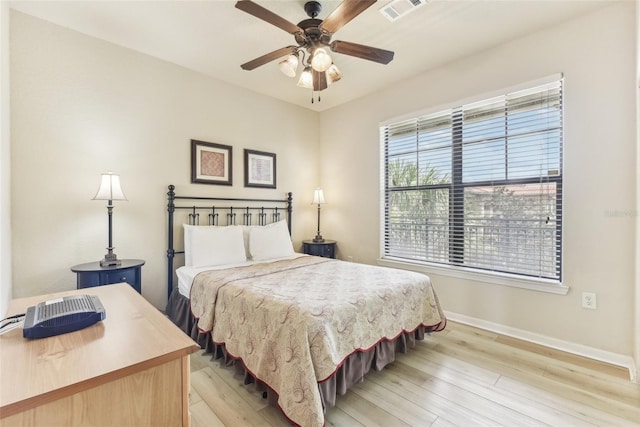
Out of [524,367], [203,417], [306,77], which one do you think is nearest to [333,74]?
[306,77]

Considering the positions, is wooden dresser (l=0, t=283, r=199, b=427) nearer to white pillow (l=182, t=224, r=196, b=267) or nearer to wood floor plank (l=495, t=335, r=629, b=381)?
white pillow (l=182, t=224, r=196, b=267)

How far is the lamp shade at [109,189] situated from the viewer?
239 cm

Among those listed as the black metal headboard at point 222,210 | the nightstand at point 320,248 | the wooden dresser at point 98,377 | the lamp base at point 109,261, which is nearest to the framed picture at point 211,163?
the black metal headboard at point 222,210

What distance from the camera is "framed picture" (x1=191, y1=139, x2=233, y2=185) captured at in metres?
3.21

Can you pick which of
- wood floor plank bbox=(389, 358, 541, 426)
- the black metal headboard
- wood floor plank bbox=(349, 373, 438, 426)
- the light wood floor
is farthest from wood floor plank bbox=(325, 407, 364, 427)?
the black metal headboard

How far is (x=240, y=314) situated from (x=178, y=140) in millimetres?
2097

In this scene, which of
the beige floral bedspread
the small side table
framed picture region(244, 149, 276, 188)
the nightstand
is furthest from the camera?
the nightstand

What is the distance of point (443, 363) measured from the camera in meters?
2.22

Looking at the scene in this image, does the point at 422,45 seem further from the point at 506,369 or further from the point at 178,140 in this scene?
the point at 506,369

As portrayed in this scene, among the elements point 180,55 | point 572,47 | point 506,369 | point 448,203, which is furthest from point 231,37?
point 506,369

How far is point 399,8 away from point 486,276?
2.47m

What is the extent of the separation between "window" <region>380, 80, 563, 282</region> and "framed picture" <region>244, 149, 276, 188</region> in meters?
1.49

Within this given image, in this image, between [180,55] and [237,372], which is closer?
[237,372]

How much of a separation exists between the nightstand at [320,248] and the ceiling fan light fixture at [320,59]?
2.42 metres
